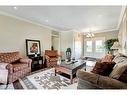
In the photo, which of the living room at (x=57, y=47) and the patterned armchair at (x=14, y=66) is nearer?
the living room at (x=57, y=47)

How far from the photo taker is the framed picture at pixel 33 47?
5348 millimetres

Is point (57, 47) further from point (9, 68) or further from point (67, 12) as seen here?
point (9, 68)

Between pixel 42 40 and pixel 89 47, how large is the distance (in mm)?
4261

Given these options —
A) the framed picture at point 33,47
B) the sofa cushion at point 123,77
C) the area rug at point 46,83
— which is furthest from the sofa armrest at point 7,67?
the sofa cushion at point 123,77

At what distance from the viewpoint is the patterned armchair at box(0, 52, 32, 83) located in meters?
3.26

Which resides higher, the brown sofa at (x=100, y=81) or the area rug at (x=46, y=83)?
the brown sofa at (x=100, y=81)

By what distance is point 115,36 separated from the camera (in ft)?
24.3

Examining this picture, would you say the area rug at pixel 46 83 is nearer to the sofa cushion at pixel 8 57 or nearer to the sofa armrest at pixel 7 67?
the sofa armrest at pixel 7 67

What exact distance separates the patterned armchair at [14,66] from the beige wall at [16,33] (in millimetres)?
637

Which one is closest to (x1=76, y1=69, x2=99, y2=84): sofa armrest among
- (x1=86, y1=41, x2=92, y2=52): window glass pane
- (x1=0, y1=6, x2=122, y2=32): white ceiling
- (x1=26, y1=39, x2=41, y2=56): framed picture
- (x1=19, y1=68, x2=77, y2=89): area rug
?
(x1=19, y1=68, x2=77, y2=89): area rug

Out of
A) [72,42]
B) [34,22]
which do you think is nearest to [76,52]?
[72,42]

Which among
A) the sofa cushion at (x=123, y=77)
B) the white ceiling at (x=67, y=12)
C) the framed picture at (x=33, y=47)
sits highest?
the white ceiling at (x=67, y=12)

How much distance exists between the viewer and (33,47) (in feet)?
18.6

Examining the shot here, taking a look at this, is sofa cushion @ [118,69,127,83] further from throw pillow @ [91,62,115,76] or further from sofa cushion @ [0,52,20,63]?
sofa cushion @ [0,52,20,63]
